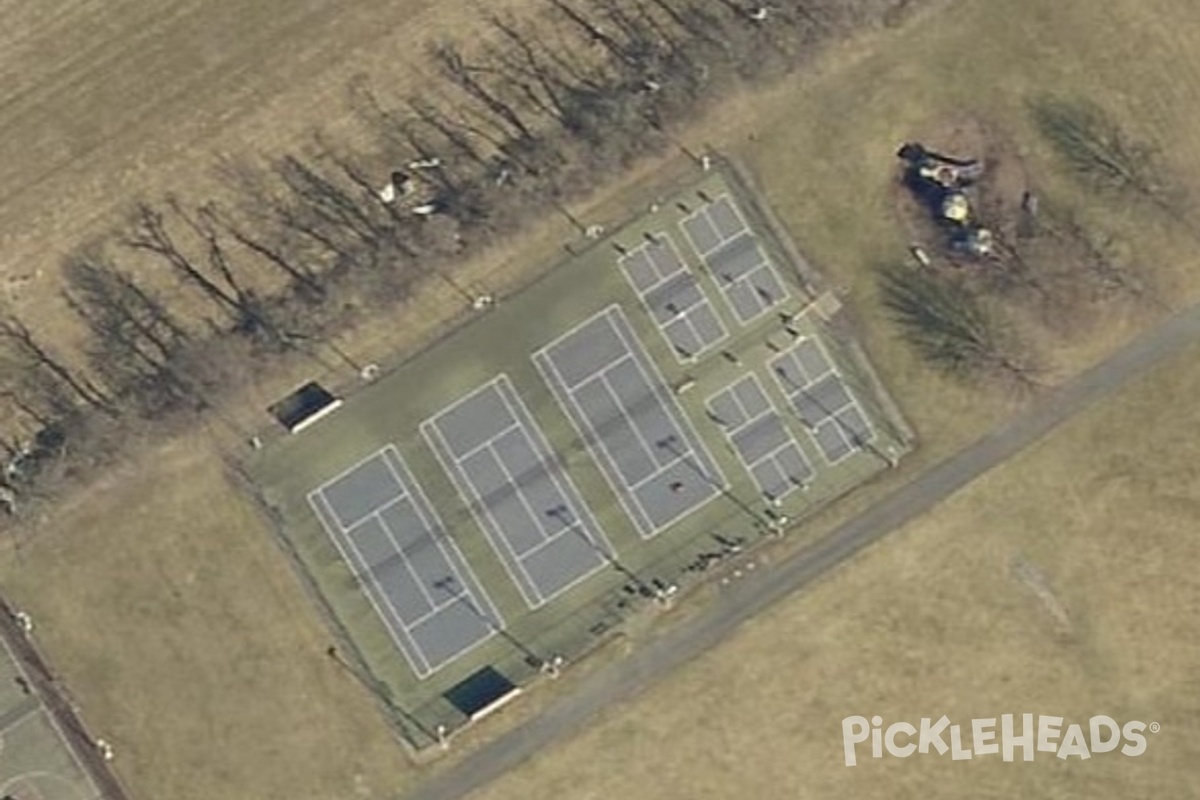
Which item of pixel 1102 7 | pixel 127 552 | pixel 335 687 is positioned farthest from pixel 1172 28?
pixel 127 552

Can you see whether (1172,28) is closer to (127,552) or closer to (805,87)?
→ (805,87)

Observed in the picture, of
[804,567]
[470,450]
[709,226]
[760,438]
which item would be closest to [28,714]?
[470,450]

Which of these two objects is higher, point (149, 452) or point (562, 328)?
point (149, 452)

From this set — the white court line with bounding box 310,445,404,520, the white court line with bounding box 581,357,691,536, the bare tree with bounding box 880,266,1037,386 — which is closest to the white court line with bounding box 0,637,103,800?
the white court line with bounding box 310,445,404,520

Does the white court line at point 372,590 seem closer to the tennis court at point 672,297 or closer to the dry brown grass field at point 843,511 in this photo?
the dry brown grass field at point 843,511

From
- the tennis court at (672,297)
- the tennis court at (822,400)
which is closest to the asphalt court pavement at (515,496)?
the tennis court at (672,297)
